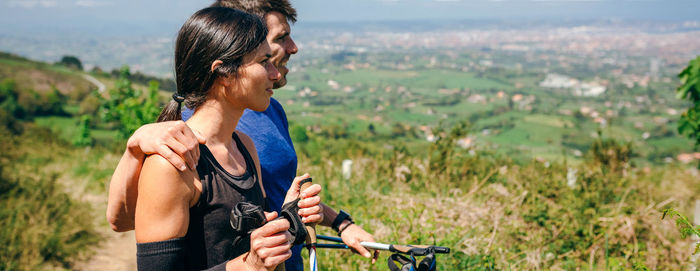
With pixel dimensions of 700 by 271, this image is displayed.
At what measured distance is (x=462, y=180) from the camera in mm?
6188

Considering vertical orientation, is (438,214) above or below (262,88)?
below

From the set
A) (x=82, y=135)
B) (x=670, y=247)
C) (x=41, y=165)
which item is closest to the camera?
(x=670, y=247)

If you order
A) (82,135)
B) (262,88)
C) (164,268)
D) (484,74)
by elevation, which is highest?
(262,88)

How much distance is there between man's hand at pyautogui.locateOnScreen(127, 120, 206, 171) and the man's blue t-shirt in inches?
27.2

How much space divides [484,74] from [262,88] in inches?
3131

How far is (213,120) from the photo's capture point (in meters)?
1.60

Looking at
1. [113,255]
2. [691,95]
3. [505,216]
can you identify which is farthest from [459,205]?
[691,95]

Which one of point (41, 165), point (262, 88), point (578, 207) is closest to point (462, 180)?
point (578, 207)

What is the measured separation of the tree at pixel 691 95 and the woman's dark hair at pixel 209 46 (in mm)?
7246

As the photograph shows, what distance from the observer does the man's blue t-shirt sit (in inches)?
81.4

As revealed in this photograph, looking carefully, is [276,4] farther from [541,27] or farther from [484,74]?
[541,27]

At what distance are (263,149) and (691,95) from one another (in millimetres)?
7294

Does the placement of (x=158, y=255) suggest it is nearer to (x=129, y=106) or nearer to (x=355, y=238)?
(x=355, y=238)

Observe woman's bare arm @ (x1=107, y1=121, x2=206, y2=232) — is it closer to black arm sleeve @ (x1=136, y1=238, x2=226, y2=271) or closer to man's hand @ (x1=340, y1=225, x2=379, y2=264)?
black arm sleeve @ (x1=136, y1=238, x2=226, y2=271)
